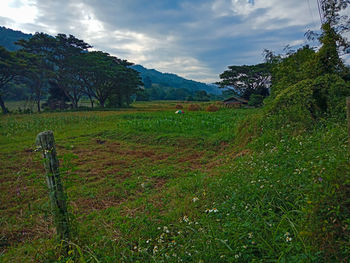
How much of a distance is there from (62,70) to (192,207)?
3598 centimetres

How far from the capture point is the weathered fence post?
8.25 feet

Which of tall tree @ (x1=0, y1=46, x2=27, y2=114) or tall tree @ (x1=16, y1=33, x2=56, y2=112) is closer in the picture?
tall tree @ (x1=0, y1=46, x2=27, y2=114)

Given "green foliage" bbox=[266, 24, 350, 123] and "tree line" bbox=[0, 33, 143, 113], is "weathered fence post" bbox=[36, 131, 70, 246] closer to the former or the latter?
"green foliage" bbox=[266, 24, 350, 123]

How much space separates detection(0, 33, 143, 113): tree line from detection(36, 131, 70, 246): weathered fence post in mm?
30826

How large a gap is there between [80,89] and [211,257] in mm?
37634

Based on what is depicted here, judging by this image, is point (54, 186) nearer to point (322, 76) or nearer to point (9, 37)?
point (322, 76)

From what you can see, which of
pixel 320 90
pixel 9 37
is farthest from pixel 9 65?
pixel 9 37

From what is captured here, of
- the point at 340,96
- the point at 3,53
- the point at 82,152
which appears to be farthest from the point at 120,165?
the point at 3,53

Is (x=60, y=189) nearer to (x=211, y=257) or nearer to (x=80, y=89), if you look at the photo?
(x=211, y=257)

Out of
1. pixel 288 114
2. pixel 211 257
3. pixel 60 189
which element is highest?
pixel 288 114

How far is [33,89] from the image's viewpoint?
111 ft

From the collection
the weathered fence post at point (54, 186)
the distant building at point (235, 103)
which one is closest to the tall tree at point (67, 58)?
the distant building at point (235, 103)

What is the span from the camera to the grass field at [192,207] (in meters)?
1.76

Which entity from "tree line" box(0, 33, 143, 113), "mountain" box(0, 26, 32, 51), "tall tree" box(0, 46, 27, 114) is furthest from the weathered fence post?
"mountain" box(0, 26, 32, 51)
